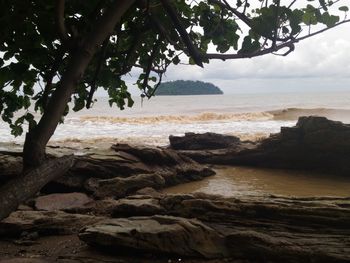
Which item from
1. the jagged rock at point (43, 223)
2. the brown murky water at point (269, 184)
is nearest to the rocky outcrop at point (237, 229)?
the jagged rock at point (43, 223)

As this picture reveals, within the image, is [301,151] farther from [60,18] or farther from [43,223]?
[60,18]

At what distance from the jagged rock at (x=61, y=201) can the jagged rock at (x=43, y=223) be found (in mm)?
993

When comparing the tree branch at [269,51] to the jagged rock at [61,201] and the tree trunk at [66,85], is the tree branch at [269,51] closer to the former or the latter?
the tree trunk at [66,85]

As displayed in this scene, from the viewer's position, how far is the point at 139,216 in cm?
475

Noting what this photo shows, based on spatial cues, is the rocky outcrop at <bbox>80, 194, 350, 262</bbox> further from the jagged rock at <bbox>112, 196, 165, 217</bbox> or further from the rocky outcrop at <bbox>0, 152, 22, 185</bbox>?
the rocky outcrop at <bbox>0, 152, 22, 185</bbox>

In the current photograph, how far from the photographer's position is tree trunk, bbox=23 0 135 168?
2.30m

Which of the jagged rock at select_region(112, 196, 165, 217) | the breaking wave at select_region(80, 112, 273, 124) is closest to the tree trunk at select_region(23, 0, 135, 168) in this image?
the jagged rock at select_region(112, 196, 165, 217)

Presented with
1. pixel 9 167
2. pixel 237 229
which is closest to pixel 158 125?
pixel 9 167

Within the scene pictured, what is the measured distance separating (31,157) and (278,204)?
3.06 meters

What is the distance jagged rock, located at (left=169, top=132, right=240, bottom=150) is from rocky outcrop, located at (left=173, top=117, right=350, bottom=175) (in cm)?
76

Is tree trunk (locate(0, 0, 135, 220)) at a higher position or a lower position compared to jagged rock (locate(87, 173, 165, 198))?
higher

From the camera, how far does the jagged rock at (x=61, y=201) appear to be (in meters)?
6.22

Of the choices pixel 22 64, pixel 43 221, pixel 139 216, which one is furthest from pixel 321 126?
pixel 22 64

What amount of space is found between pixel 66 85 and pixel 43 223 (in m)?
3.08
